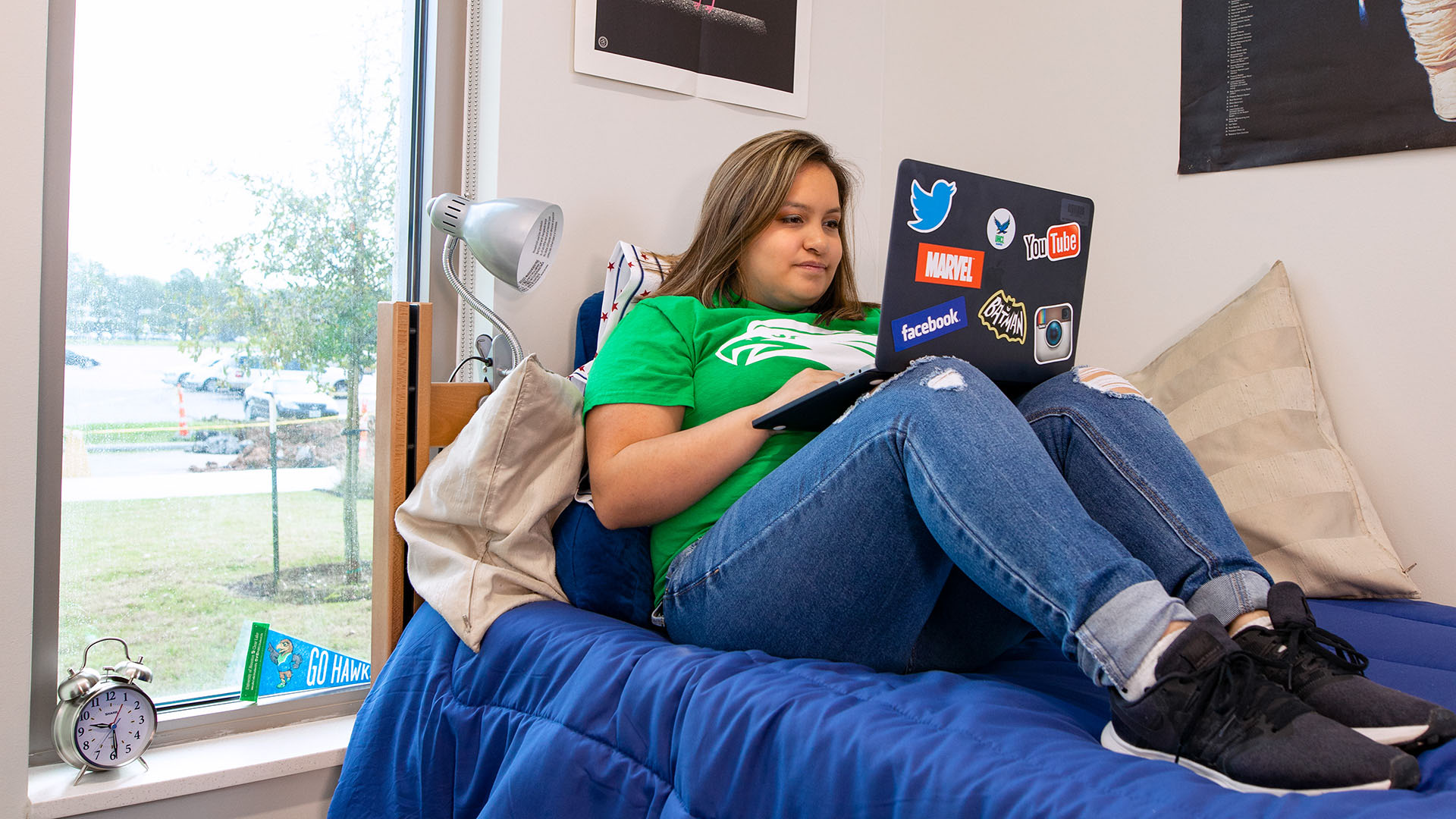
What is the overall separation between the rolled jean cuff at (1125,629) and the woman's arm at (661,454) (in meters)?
0.45

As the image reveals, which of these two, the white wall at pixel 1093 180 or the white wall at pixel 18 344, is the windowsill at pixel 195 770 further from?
the white wall at pixel 1093 180

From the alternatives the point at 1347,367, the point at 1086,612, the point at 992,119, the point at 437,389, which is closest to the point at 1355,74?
the point at 1347,367

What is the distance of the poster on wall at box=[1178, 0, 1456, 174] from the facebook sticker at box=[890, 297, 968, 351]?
38.5 inches

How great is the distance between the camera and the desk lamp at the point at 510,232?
1.34 metres

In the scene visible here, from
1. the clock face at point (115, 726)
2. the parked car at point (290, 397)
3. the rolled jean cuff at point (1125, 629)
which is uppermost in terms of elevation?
the parked car at point (290, 397)

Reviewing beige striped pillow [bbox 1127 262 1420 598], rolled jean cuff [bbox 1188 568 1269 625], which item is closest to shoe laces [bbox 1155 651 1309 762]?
rolled jean cuff [bbox 1188 568 1269 625]

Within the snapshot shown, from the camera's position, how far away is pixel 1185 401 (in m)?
1.51

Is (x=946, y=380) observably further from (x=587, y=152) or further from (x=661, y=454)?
(x=587, y=152)

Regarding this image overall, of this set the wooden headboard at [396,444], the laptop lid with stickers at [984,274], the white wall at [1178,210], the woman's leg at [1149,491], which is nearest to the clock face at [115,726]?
the wooden headboard at [396,444]

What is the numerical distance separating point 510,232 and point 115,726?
863mm

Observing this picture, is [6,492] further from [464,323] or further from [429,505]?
[464,323]

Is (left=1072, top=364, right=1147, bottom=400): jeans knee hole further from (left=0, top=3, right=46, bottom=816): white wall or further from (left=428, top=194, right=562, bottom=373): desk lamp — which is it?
(left=0, top=3, right=46, bottom=816): white wall

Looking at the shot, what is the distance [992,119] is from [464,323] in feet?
4.02

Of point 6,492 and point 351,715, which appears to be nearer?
point 6,492
